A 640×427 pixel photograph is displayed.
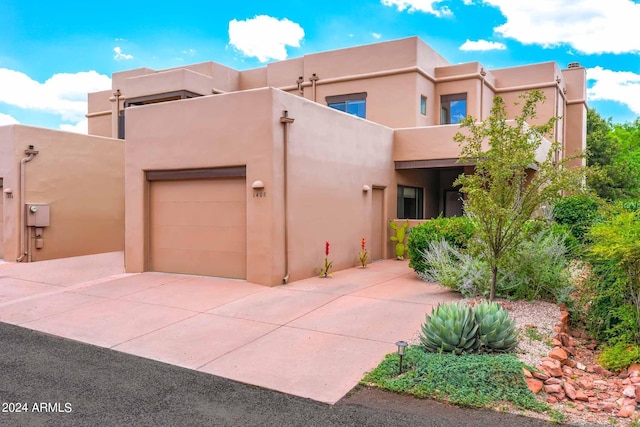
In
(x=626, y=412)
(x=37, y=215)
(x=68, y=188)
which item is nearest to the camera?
(x=626, y=412)

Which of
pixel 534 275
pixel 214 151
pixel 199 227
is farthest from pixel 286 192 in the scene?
pixel 534 275

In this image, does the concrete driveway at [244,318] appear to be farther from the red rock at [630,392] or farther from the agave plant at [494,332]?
the red rock at [630,392]

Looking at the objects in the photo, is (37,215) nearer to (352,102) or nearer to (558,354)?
(352,102)

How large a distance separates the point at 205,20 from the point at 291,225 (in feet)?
30.6

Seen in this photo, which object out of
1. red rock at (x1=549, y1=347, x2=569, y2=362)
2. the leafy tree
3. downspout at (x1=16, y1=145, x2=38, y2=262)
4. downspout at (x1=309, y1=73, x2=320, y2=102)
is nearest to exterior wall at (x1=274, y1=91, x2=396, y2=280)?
downspout at (x1=309, y1=73, x2=320, y2=102)

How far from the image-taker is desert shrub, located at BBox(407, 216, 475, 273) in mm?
10696

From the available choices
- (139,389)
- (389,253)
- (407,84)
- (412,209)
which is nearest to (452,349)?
(139,389)

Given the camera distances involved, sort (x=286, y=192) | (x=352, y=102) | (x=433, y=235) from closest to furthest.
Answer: (x=286, y=192) < (x=433, y=235) < (x=352, y=102)

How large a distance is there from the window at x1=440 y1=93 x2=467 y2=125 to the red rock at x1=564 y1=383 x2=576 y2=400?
15704 mm

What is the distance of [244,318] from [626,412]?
543 centimetres

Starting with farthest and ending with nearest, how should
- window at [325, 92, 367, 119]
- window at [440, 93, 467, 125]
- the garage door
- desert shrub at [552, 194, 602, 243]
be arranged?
window at [440, 93, 467, 125]
window at [325, 92, 367, 119]
desert shrub at [552, 194, 602, 243]
the garage door

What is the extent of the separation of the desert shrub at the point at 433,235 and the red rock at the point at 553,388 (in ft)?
18.6

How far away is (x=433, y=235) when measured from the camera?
35.2 feet

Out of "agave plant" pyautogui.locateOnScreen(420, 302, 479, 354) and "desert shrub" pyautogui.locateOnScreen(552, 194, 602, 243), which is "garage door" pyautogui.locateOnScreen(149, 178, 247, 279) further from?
"desert shrub" pyautogui.locateOnScreen(552, 194, 602, 243)
